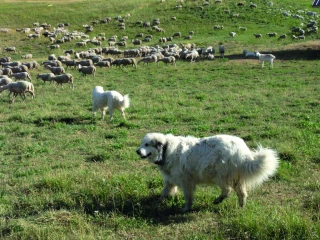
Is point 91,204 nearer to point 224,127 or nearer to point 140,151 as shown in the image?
point 140,151

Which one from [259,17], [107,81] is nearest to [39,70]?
[107,81]

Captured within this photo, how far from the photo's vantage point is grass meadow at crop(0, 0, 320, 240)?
5.00m

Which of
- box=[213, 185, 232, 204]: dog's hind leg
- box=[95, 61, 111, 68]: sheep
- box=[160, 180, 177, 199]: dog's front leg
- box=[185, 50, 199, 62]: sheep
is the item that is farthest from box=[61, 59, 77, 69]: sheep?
box=[213, 185, 232, 204]: dog's hind leg

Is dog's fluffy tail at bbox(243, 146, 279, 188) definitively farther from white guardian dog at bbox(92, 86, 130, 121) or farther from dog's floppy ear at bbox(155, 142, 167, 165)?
white guardian dog at bbox(92, 86, 130, 121)

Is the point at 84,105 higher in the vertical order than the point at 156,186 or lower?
lower

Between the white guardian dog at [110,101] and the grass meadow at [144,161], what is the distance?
1.39 ft

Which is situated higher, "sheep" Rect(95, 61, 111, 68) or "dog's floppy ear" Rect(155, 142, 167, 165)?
"dog's floppy ear" Rect(155, 142, 167, 165)

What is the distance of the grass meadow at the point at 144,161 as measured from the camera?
5.00m

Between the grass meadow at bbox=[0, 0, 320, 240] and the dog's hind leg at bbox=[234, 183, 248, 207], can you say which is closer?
the grass meadow at bbox=[0, 0, 320, 240]

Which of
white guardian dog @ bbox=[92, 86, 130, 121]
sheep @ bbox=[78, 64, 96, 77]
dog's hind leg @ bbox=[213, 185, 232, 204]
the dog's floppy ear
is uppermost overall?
the dog's floppy ear

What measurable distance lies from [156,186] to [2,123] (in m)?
8.01

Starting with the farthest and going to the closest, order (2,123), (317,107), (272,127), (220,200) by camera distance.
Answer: (317,107) → (2,123) → (272,127) → (220,200)

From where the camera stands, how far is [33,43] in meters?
38.9

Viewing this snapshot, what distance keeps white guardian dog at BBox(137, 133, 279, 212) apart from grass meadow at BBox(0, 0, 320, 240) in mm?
338
